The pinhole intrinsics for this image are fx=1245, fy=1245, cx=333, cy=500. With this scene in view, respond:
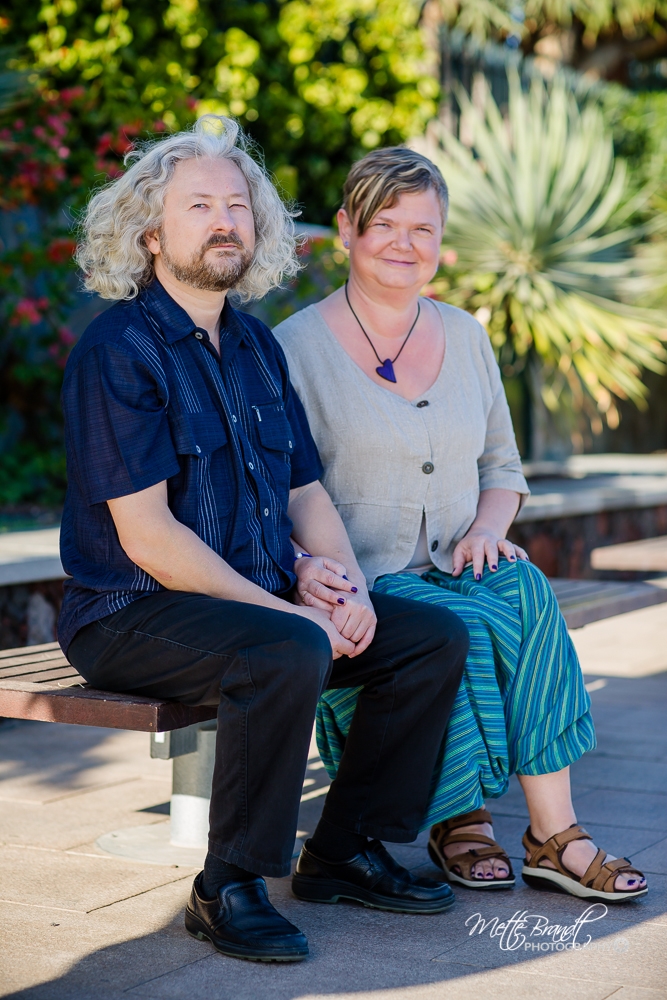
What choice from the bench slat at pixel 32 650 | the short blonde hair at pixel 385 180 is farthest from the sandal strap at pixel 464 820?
the short blonde hair at pixel 385 180

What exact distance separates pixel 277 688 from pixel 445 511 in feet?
3.07

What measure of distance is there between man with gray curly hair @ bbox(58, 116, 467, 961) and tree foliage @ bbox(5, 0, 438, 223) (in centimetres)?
452

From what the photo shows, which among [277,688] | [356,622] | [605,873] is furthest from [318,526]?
[605,873]

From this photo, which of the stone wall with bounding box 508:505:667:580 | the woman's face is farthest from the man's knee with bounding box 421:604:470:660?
the stone wall with bounding box 508:505:667:580

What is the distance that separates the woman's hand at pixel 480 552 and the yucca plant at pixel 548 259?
474 cm

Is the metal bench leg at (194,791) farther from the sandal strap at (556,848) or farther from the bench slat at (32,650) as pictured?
the sandal strap at (556,848)

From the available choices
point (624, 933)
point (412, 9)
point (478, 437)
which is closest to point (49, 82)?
point (412, 9)

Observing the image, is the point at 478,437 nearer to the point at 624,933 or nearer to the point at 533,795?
the point at 533,795

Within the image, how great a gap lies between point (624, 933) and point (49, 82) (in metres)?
6.11

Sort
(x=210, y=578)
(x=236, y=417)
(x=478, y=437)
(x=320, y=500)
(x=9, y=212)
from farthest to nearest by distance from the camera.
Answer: (x=9, y=212)
(x=478, y=437)
(x=320, y=500)
(x=236, y=417)
(x=210, y=578)

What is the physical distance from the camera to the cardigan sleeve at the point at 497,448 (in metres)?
3.28

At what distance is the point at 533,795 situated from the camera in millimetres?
2764

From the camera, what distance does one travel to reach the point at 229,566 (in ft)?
8.13

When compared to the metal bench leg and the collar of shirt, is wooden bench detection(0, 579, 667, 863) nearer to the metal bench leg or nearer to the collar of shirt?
the metal bench leg
